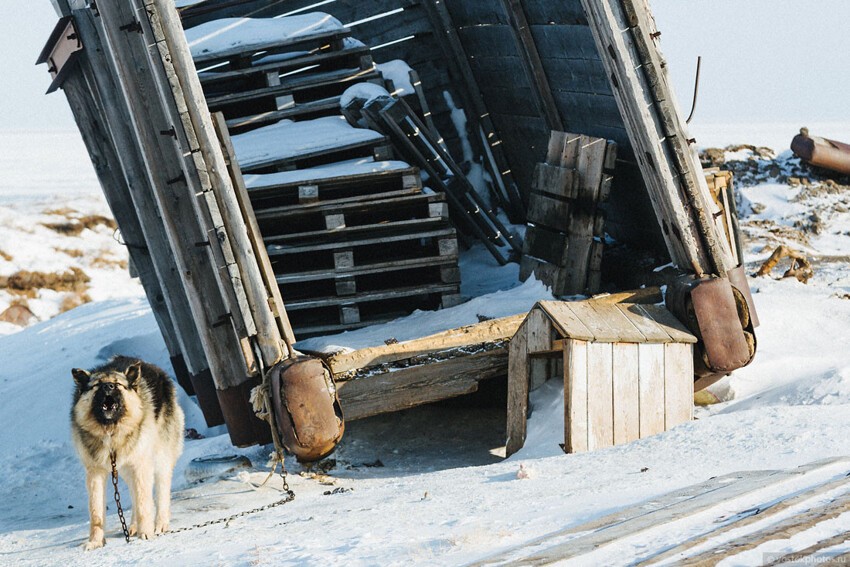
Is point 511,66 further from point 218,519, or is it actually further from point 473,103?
point 218,519

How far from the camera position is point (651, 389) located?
618 cm

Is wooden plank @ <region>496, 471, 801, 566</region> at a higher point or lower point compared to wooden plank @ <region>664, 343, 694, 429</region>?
higher

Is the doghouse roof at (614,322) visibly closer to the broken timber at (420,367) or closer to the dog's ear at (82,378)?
the broken timber at (420,367)

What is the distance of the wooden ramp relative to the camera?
10.2 feet

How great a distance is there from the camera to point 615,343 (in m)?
6.02

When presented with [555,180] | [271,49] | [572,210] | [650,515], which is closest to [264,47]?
[271,49]

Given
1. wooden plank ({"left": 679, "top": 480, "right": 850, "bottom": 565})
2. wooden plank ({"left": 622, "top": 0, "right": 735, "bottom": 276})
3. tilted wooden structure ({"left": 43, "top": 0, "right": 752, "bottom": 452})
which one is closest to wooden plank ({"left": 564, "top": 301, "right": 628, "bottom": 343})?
tilted wooden structure ({"left": 43, "top": 0, "right": 752, "bottom": 452})

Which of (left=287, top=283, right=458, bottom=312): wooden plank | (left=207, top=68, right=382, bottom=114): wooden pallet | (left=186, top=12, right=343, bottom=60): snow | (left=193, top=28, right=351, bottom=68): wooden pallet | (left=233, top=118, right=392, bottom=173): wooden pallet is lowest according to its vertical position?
(left=287, top=283, right=458, bottom=312): wooden plank

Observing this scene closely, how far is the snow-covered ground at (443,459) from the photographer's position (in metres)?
4.14

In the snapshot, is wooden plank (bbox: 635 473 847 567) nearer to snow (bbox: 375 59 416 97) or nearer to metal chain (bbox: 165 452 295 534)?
metal chain (bbox: 165 452 295 534)

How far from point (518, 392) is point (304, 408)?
1.40 metres

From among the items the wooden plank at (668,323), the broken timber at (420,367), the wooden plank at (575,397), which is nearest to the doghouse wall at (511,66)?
the wooden plank at (668,323)

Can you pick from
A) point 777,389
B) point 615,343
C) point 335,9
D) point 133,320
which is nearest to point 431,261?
point 615,343

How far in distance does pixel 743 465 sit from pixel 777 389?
2.14m
